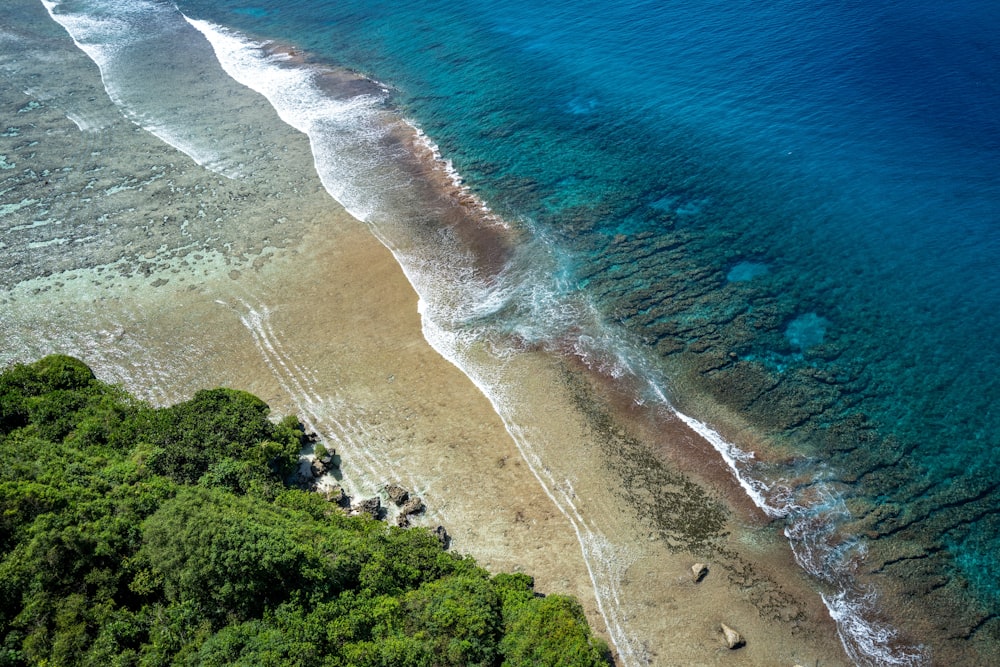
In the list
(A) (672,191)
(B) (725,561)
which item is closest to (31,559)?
(B) (725,561)

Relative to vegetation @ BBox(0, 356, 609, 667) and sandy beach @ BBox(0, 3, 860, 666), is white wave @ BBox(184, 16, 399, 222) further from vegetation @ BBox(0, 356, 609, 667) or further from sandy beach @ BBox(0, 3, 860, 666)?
vegetation @ BBox(0, 356, 609, 667)

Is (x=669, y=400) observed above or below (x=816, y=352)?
below

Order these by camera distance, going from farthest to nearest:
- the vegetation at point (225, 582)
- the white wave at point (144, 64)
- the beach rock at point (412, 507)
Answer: the white wave at point (144, 64) → the beach rock at point (412, 507) → the vegetation at point (225, 582)

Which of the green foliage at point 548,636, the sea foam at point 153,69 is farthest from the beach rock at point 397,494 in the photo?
the sea foam at point 153,69

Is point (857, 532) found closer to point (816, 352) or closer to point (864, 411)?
point (864, 411)

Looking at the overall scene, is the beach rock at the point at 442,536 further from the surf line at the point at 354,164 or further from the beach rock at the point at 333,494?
the surf line at the point at 354,164

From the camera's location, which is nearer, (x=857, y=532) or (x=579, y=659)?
(x=579, y=659)

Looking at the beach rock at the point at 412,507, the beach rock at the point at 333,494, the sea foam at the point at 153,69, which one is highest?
the sea foam at the point at 153,69
